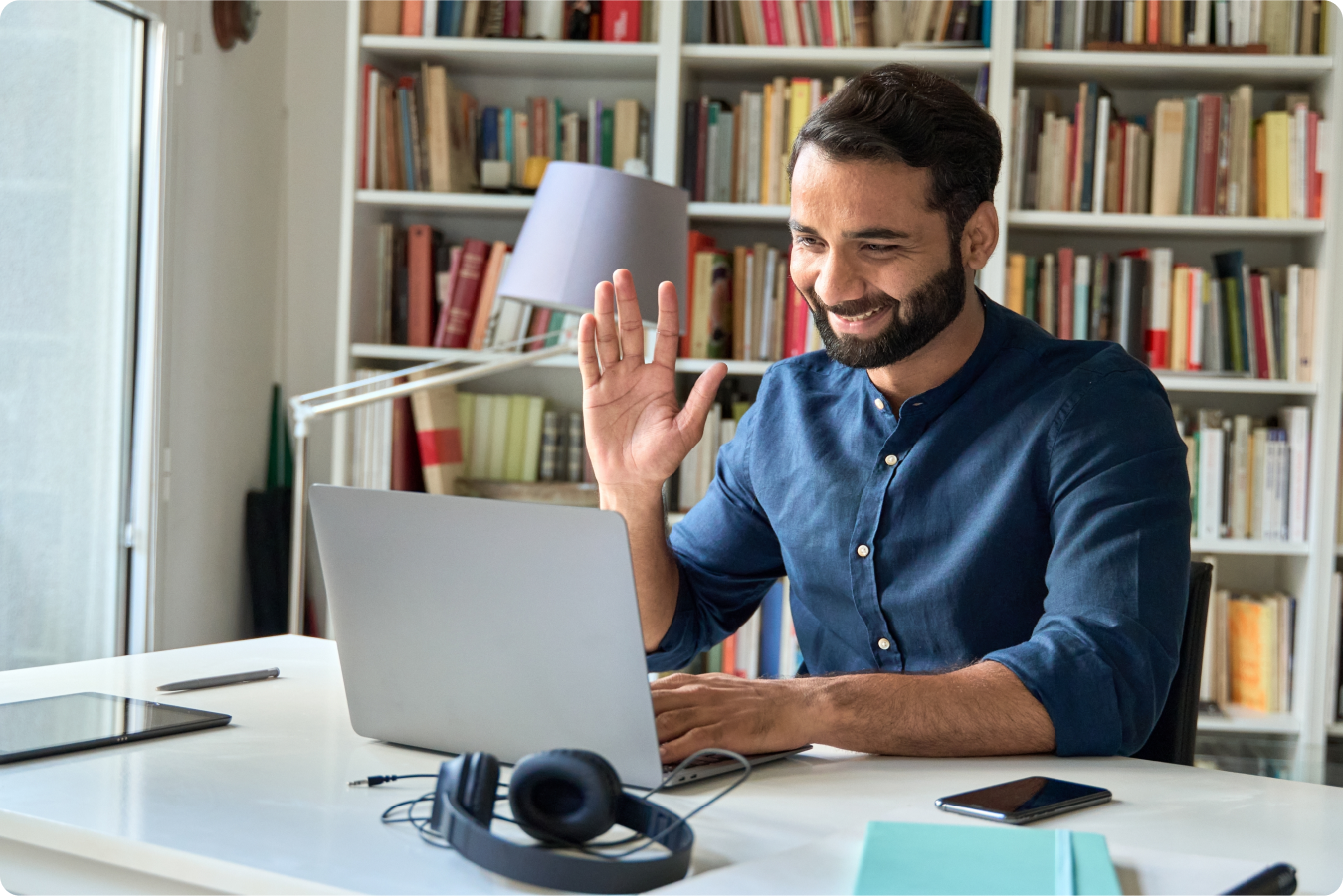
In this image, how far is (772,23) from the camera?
109 inches

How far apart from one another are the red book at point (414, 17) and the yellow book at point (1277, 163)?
1.82 meters

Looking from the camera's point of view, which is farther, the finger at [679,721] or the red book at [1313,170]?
the red book at [1313,170]

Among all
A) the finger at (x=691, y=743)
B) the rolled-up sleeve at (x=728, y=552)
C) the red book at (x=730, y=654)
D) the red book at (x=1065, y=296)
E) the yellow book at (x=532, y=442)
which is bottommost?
the red book at (x=730, y=654)

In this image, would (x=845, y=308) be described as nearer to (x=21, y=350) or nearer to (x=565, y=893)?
(x=565, y=893)

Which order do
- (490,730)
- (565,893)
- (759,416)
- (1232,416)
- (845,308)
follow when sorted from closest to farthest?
(565,893) < (490,730) < (845,308) < (759,416) < (1232,416)

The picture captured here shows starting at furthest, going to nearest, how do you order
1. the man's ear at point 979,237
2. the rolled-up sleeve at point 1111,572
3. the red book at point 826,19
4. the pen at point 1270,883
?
the red book at point 826,19 < the man's ear at point 979,237 < the rolled-up sleeve at point 1111,572 < the pen at point 1270,883

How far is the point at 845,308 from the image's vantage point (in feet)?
4.55

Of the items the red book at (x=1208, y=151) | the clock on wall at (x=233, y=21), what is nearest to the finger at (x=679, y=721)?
the red book at (x=1208, y=151)

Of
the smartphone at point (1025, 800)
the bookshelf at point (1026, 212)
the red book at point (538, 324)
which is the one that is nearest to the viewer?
the smartphone at point (1025, 800)

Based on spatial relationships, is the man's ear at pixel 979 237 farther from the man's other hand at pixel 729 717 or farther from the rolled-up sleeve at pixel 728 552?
the man's other hand at pixel 729 717

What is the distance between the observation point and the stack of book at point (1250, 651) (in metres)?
2.72

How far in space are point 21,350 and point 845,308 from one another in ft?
5.42

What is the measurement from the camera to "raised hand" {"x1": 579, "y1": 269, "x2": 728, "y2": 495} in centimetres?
134

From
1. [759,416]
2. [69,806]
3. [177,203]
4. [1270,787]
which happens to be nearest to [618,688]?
[69,806]
